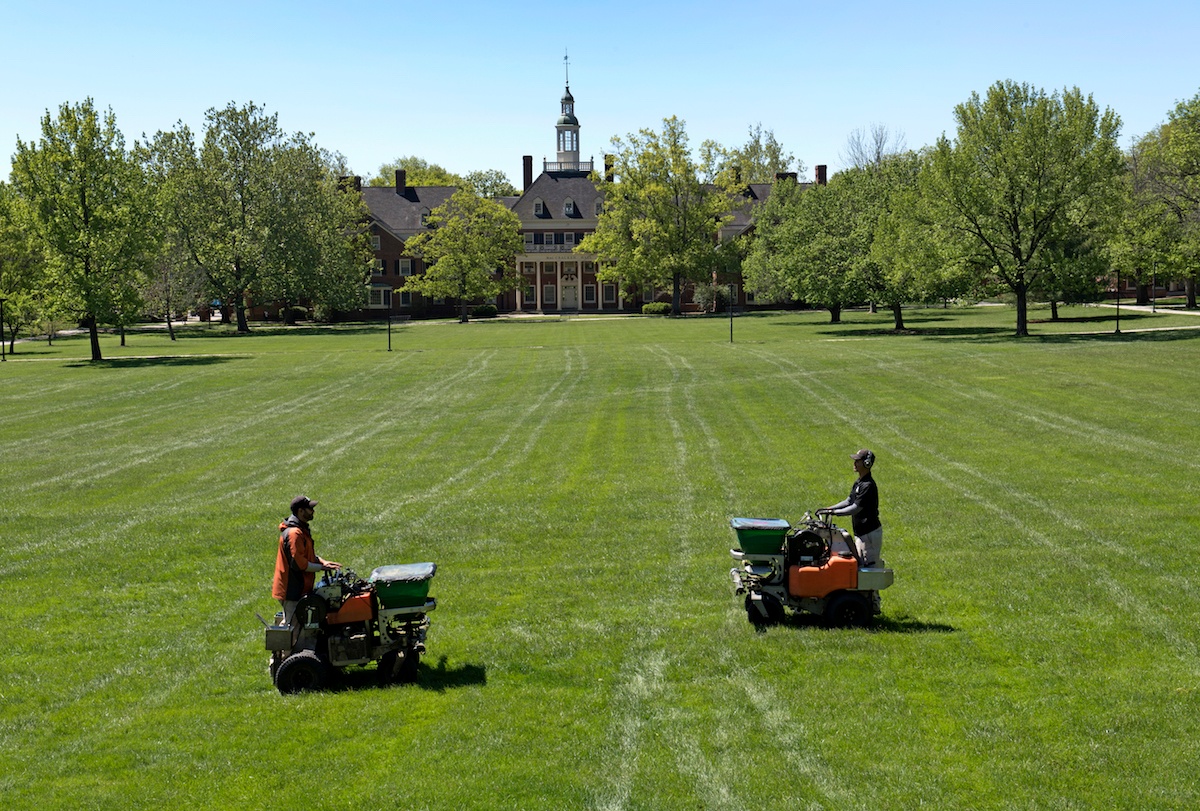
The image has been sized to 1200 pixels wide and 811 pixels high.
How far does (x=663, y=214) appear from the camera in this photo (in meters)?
94.8

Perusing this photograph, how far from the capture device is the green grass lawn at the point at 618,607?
898 centimetres

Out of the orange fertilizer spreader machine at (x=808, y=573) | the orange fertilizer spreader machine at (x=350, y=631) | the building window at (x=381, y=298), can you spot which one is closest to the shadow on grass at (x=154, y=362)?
the orange fertilizer spreader machine at (x=350, y=631)

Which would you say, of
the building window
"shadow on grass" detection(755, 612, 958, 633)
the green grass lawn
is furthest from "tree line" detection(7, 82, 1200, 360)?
"shadow on grass" detection(755, 612, 958, 633)

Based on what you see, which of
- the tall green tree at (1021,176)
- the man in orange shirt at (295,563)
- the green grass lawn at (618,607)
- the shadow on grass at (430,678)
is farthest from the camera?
the tall green tree at (1021,176)

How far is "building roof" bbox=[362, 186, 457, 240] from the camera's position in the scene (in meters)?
114

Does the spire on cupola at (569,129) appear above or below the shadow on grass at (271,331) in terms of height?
above

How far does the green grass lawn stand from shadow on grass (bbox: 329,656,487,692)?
0.10 metres

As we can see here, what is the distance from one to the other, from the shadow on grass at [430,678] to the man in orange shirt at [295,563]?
3.05ft

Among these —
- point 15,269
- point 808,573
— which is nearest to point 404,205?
point 15,269

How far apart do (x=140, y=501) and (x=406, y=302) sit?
91389 millimetres

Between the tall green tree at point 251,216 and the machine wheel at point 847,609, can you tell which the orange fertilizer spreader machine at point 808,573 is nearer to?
the machine wheel at point 847,609

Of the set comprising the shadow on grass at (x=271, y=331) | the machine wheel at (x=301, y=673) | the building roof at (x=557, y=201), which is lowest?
the machine wheel at (x=301, y=673)

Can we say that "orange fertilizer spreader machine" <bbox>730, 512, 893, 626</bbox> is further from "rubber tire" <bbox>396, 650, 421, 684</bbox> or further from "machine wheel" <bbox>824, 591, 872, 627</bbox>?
"rubber tire" <bbox>396, 650, 421, 684</bbox>

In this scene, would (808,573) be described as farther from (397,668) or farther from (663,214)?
(663,214)
